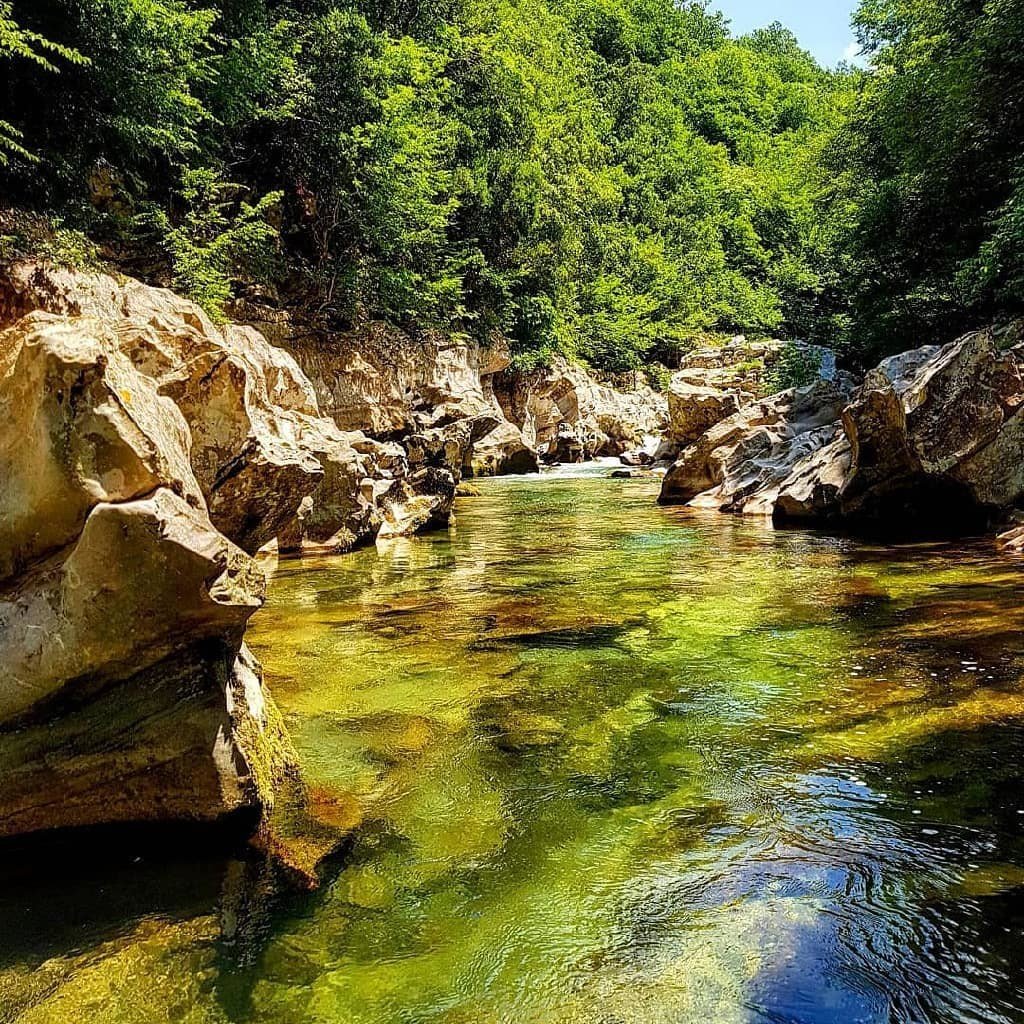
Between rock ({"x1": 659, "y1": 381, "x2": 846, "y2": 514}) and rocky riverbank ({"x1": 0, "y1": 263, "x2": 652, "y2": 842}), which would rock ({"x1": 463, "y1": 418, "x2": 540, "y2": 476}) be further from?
rocky riverbank ({"x1": 0, "y1": 263, "x2": 652, "y2": 842})

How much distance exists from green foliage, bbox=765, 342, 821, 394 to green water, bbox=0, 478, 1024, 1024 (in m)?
13.6

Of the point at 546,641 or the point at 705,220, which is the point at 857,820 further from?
the point at 705,220

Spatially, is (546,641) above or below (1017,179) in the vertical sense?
below

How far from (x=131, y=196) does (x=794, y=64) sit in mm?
71769

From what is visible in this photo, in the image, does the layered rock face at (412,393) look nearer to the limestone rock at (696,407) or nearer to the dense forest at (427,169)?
the dense forest at (427,169)

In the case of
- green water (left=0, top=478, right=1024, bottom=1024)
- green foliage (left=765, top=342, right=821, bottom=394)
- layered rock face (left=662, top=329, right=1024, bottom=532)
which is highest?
green foliage (left=765, top=342, right=821, bottom=394)

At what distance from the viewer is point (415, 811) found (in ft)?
10.9

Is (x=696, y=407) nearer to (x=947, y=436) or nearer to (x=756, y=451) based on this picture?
(x=756, y=451)

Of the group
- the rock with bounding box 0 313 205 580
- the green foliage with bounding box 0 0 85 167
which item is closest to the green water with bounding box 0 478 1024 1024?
the rock with bounding box 0 313 205 580

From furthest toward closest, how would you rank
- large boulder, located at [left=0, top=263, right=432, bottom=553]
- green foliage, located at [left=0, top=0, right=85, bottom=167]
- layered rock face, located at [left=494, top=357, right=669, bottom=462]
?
layered rock face, located at [left=494, top=357, right=669, bottom=462] < green foliage, located at [left=0, top=0, right=85, bottom=167] < large boulder, located at [left=0, top=263, right=432, bottom=553]

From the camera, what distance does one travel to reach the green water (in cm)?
220

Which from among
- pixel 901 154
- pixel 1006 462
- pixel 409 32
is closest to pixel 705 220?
pixel 409 32

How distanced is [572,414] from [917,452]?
23.0m

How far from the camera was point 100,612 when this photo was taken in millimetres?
2848
